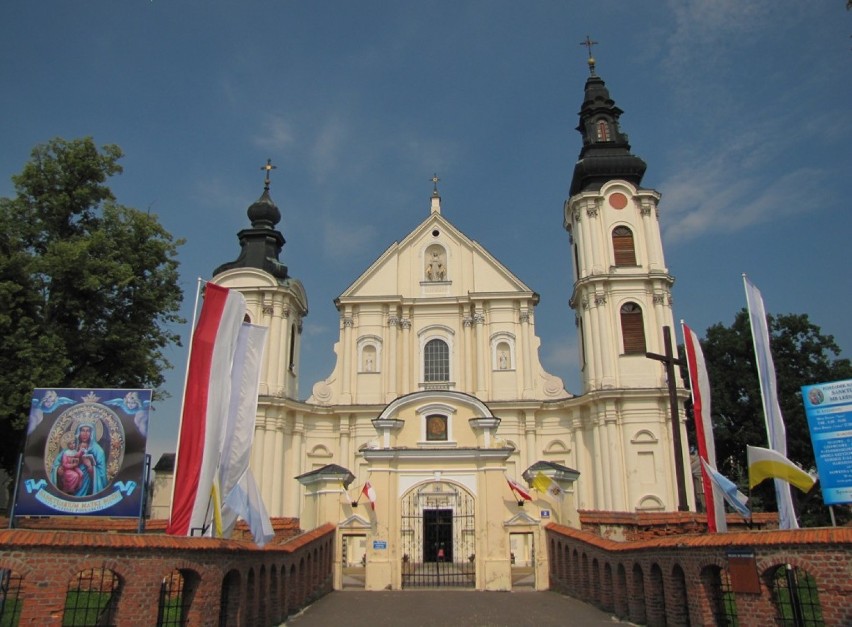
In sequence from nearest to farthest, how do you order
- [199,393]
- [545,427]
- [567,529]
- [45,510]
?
1. [199,393]
2. [45,510]
3. [567,529]
4. [545,427]

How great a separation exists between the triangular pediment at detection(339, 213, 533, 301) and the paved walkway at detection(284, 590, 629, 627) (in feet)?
55.7

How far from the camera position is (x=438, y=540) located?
22438mm

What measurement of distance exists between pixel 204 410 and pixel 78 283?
33.8 ft

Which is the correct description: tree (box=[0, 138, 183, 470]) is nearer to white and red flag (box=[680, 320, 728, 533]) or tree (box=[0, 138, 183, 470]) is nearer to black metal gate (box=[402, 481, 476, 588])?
black metal gate (box=[402, 481, 476, 588])

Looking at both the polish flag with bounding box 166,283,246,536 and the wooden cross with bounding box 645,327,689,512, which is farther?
the wooden cross with bounding box 645,327,689,512

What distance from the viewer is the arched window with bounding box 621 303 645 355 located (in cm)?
3038

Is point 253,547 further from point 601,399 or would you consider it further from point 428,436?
point 601,399

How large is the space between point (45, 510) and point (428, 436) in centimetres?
1161

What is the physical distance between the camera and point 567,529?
18438 millimetres

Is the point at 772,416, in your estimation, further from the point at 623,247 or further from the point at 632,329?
the point at 623,247

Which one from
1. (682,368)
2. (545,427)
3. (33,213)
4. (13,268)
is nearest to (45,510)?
(13,268)

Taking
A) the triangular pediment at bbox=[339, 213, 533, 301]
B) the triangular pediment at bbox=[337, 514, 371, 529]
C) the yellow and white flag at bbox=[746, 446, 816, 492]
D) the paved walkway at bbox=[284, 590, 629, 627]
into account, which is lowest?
the paved walkway at bbox=[284, 590, 629, 627]

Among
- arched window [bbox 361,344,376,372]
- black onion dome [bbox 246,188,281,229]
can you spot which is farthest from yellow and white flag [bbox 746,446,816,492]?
black onion dome [bbox 246,188,281,229]

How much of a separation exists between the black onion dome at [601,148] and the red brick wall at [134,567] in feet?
84.5
